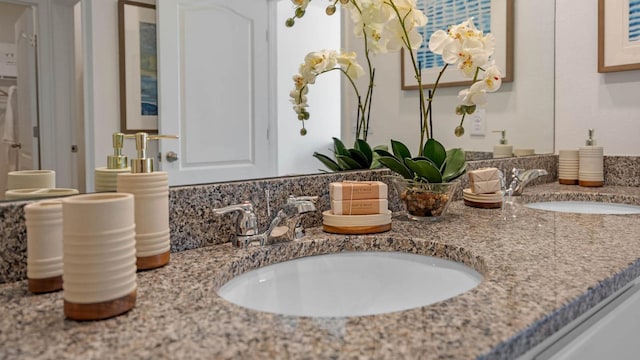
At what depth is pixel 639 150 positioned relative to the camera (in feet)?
6.09

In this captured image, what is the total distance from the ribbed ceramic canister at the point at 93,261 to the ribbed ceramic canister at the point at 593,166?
1.72m

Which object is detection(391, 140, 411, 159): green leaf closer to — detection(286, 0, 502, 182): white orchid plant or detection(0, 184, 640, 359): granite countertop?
detection(286, 0, 502, 182): white orchid plant

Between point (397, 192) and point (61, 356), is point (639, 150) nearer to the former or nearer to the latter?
point (397, 192)

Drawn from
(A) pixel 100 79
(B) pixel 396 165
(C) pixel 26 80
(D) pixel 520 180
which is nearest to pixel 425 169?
(B) pixel 396 165

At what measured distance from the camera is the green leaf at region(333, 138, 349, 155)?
1.27 metres

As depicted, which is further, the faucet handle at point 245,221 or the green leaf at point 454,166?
the green leaf at point 454,166

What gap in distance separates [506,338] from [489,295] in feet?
0.45

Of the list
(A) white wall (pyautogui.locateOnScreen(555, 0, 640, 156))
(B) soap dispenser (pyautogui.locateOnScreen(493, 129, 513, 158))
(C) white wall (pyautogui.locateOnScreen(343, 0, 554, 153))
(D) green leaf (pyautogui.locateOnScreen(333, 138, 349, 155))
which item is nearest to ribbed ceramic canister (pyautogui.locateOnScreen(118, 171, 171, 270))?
(D) green leaf (pyautogui.locateOnScreen(333, 138, 349, 155))

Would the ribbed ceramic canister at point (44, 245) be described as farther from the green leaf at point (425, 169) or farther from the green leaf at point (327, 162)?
the green leaf at point (425, 169)

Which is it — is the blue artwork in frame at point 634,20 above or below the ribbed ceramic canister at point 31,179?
above

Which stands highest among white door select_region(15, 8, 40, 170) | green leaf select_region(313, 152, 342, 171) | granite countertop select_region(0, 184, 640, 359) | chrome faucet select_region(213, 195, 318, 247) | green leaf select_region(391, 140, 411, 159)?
white door select_region(15, 8, 40, 170)

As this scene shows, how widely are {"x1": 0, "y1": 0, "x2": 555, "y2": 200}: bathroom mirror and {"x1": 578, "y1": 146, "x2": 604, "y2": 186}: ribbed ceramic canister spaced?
210 millimetres

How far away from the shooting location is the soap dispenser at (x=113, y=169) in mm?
847

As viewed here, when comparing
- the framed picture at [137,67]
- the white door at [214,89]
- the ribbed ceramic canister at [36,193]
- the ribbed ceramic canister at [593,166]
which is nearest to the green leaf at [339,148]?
the white door at [214,89]
